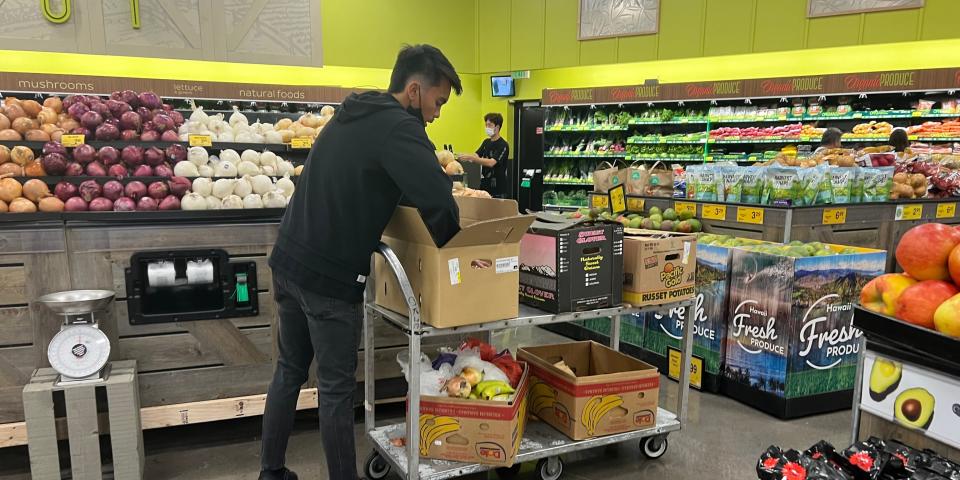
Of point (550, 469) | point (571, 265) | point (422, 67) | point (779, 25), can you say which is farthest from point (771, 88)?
point (422, 67)

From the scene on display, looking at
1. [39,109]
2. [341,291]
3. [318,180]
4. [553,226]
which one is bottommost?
[341,291]

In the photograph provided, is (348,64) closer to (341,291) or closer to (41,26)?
(41,26)

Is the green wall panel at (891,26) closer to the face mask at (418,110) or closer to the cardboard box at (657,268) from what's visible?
the cardboard box at (657,268)

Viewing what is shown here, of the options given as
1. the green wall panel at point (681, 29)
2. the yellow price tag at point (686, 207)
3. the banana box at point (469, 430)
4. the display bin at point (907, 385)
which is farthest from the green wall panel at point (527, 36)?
A: the display bin at point (907, 385)

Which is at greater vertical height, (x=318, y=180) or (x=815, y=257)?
(x=318, y=180)

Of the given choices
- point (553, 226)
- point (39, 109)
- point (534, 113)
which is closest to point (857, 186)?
point (553, 226)

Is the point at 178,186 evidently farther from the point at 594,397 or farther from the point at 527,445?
the point at 594,397

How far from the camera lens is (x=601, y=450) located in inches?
124

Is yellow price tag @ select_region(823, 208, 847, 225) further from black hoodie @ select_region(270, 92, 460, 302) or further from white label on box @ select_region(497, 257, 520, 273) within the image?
black hoodie @ select_region(270, 92, 460, 302)

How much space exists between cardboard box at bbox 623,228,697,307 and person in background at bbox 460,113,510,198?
4.61 meters

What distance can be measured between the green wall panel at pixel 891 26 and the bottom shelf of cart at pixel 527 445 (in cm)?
658

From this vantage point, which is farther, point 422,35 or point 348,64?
point 422,35

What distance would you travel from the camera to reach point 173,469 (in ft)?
9.57

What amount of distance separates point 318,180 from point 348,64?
8.18 meters
